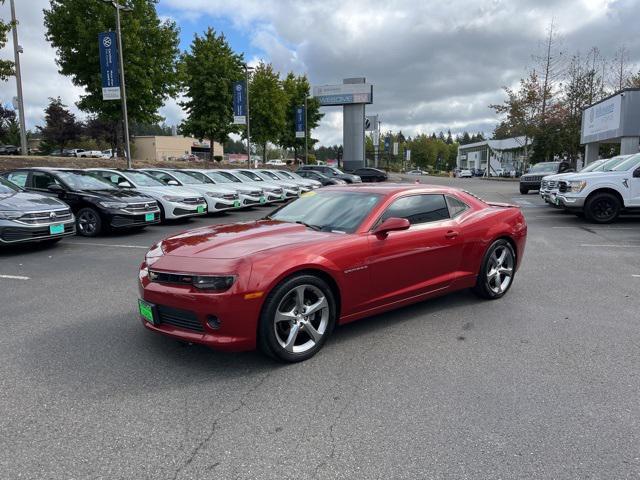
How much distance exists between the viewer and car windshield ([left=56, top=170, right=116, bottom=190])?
10727 mm

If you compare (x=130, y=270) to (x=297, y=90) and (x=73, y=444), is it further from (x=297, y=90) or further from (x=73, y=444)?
(x=297, y=90)

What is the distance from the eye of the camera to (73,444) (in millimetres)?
2738

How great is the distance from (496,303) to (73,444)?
14.6 feet

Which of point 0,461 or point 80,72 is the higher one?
point 80,72

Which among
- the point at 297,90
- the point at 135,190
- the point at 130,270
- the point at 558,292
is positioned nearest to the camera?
the point at 558,292

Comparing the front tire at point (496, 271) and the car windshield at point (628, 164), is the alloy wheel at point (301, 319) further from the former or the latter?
the car windshield at point (628, 164)

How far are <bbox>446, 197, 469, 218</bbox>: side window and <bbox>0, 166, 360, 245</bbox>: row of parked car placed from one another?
7143 mm

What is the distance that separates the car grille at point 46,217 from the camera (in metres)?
8.28

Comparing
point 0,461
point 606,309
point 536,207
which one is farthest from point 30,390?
point 536,207

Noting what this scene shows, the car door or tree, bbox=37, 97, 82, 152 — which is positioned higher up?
tree, bbox=37, 97, 82, 152

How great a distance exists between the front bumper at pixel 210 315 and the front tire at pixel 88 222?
24.9ft

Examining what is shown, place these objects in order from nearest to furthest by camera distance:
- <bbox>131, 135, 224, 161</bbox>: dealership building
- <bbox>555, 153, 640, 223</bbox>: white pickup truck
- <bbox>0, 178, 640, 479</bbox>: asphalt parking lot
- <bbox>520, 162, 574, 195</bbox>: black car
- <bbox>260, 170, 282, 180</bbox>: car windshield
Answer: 1. <bbox>0, 178, 640, 479</bbox>: asphalt parking lot
2. <bbox>555, 153, 640, 223</bbox>: white pickup truck
3. <bbox>260, 170, 282, 180</bbox>: car windshield
4. <bbox>520, 162, 574, 195</bbox>: black car
5. <bbox>131, 135, 224, 161</bbox>: dealership building

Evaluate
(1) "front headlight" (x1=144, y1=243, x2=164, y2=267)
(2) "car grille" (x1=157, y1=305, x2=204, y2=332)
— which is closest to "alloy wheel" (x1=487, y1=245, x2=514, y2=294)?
(2) "car grille" (x1=157, y1=305, x2=204, y2=332)

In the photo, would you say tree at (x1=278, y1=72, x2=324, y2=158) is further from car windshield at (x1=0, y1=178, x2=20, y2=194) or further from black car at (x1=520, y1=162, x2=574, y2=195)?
car windshield at (x1=0, y1=178, x2=20, y2=194)
